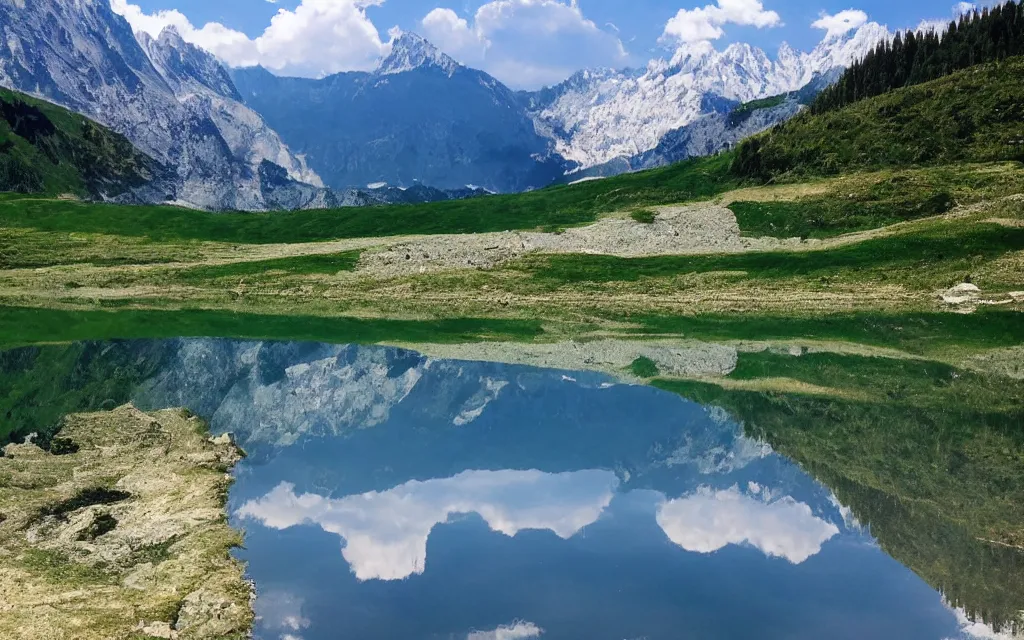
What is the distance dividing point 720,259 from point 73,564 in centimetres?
8783

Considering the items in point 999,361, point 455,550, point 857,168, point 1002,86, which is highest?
point 1002,86

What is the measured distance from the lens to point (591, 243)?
382 feet

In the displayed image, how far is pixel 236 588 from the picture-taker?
22391mm

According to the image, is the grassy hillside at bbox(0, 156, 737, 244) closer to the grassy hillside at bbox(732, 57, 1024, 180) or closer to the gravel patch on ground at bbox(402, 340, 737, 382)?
the grassy hillside at bbox(732, 57, 1024, 180)

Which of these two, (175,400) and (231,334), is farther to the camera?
(231,334)

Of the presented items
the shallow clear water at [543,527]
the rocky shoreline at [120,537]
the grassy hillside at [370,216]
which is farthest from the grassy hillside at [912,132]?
the rocky shoreline at [120,537]

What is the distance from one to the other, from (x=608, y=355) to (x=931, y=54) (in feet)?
468

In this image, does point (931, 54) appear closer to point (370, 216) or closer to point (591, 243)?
point (591, 243)

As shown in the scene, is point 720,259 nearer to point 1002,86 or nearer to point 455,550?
point 1002,86

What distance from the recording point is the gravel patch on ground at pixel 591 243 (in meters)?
109

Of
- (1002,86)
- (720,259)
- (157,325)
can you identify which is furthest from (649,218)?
(157,325)

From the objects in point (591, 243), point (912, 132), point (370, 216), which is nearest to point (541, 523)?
point (591, 243)

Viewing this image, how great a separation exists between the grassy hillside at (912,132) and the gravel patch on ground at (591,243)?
25441 millimetres

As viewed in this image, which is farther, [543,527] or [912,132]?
[912,132]
